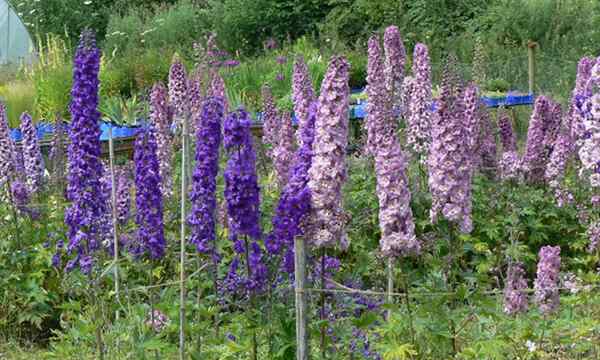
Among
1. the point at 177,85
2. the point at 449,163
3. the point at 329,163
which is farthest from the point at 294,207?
the point at 177,85

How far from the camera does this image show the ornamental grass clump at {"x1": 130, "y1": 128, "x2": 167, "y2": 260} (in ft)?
13.9

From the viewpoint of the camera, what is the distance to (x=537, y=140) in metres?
6.81

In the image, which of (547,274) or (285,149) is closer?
(547,274)

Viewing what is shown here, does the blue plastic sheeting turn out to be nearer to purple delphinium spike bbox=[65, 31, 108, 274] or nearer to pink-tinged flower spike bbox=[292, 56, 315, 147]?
pink-tinged flower spike bbox=[292, 56, 315, 147]

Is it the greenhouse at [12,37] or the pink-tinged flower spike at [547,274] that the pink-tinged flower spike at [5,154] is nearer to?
the pink-tinged flower spike at [547,274]

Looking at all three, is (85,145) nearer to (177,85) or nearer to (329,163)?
(329,163)

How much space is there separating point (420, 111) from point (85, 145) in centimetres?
296

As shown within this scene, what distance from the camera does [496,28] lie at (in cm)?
1684

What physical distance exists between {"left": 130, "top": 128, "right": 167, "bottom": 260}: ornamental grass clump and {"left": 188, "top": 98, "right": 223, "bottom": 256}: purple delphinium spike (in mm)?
331

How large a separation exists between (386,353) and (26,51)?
17.0m

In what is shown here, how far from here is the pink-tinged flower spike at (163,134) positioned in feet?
22.4

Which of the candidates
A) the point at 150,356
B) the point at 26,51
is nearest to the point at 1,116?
the point at 150,356

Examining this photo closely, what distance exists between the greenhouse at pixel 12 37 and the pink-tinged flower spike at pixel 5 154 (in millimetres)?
12920

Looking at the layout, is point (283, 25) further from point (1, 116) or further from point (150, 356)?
point (150, 356)
